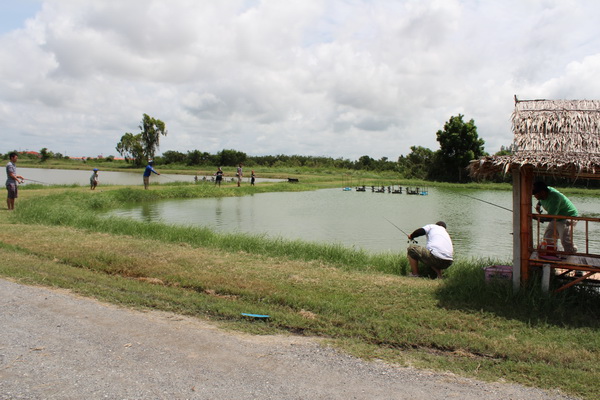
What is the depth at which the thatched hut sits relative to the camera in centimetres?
638

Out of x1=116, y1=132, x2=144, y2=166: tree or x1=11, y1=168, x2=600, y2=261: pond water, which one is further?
x1=116, y1=132, x2=144, y2=166: tree

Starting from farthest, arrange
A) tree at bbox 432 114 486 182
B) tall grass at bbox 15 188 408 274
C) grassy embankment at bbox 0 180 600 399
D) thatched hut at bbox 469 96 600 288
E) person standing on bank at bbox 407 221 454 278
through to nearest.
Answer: tree at bbox 432 114 486 182 → tall grass at bbox 15 188 408 274 → person standing on bank at bbox 407 221 454 278 → thatched hut at bbox 469 96 600 288 → grassy embankment at bbox 0 180 600 399

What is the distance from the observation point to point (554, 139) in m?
6.70

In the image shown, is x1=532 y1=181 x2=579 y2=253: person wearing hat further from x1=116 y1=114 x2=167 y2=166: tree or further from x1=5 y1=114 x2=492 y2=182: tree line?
x1=116 y1=114 x2=167 y2=166: tree

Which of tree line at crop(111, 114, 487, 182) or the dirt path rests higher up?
tree line at crop(111, 114, 487, 182)

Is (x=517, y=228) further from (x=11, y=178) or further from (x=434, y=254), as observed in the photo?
(x=11, y=178)

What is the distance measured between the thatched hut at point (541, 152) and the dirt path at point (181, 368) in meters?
3.32

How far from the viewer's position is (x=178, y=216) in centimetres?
2042

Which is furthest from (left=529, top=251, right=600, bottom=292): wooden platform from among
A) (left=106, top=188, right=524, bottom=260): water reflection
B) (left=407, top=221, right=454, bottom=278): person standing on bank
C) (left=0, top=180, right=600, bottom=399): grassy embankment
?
(left=106, top=188, right=524, bottom=260): water reflection

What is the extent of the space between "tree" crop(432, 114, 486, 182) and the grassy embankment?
48556 millimetres

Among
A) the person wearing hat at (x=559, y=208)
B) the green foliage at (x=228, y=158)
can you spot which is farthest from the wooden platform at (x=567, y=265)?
the green foliage at (x=228, y=158)

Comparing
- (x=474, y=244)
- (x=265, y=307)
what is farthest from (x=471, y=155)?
(x=265, y=307)

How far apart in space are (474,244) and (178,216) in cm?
1263

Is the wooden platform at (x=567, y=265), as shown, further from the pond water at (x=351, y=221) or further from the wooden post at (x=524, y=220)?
the pond water at (x=351, y=221)
